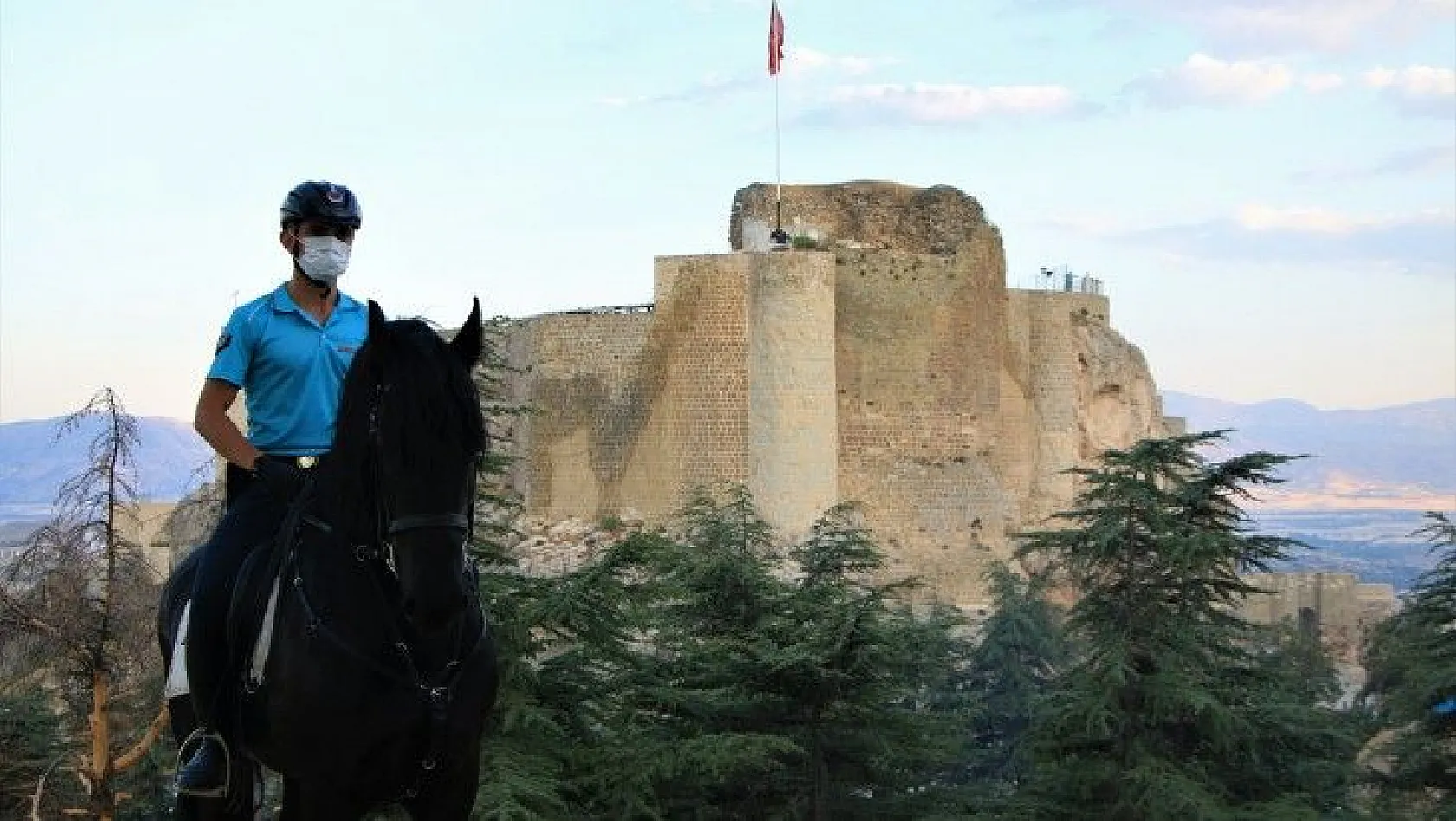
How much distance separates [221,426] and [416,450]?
1017 mm

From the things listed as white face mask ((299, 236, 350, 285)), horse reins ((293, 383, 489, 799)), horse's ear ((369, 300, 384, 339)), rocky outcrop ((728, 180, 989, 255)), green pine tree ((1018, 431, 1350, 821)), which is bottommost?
green pine tree ((1018, 431, 1350, 821))

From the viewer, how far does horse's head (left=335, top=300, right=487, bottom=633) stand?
4715 millimetres

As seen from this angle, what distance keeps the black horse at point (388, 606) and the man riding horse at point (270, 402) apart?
0.82ft

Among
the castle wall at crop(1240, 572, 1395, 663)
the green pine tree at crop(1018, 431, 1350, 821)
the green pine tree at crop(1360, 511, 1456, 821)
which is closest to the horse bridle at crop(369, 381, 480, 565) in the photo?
the green pine tree at crop(1018, 431, 1350, 821)

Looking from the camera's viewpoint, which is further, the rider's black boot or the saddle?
the rider's black boot

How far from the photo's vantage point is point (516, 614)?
546 inches

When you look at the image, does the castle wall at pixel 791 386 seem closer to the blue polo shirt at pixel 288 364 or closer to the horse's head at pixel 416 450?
the blue polo shirt at pixel 288 364

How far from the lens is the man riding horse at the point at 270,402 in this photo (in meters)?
5.44

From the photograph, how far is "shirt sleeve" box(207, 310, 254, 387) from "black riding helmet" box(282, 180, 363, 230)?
337 millimetres

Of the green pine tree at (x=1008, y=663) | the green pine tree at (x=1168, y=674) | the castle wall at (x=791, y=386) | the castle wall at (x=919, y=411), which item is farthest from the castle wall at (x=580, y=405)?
the green pine tree at (x=1168, y=674)

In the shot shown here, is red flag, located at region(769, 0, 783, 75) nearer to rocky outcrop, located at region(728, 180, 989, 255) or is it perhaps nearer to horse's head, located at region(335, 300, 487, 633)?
Answer: rocky outcrop, located at region(728, 180, 989, 255)

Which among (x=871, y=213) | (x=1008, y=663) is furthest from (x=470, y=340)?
(x=871, y=213)

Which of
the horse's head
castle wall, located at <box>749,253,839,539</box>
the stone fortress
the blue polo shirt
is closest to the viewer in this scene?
the horse's head

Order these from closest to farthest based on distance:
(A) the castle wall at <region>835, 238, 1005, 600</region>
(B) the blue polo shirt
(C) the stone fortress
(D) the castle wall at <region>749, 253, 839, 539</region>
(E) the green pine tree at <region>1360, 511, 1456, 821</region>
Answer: (B) the blue polo shirt < (E) the green pine tree at <region>1360, 511, 1456, 821</region> < (D) the castle wall at <region>749, 253, 839, 539</region> < (C) the stone fortress < (A) the castle wall at <region>835, 238, 1005, 600</region>
